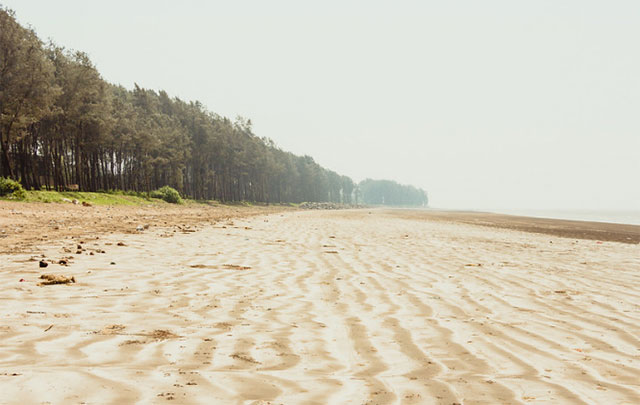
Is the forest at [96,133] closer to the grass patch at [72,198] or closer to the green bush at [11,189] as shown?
the grass patch at [72,198]

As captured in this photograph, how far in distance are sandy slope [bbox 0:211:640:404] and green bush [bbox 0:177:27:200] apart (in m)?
21.5

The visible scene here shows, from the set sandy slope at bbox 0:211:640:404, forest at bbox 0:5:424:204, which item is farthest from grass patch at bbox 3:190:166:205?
sandy slope at bbox 0:211:640:404

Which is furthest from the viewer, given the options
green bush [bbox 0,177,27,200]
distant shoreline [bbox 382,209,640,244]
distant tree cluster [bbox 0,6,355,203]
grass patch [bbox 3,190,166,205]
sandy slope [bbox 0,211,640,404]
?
distant tree cluster [bbox 0,6,355,203]

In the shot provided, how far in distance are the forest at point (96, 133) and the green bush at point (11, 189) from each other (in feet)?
25.1

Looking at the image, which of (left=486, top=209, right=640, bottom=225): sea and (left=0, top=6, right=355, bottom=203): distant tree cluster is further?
(left=486, top=209, right=640, bottom=225): sea

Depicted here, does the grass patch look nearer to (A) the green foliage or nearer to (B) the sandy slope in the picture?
(A) the green foliage

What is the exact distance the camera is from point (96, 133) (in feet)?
140

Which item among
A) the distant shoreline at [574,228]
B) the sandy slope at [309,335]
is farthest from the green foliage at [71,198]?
the distant shoreline at [574,228]

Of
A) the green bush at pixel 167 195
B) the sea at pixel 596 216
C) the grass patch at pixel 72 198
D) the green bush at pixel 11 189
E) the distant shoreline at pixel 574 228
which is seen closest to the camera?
the distant shoreline at pixel 574 228

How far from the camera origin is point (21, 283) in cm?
533

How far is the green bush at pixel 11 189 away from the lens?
24.2 meters

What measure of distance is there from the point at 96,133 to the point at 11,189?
19756 millimetres

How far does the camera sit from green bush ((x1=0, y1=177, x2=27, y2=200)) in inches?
953

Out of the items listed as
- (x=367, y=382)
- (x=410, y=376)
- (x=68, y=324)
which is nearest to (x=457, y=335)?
(x=410, y=376)
